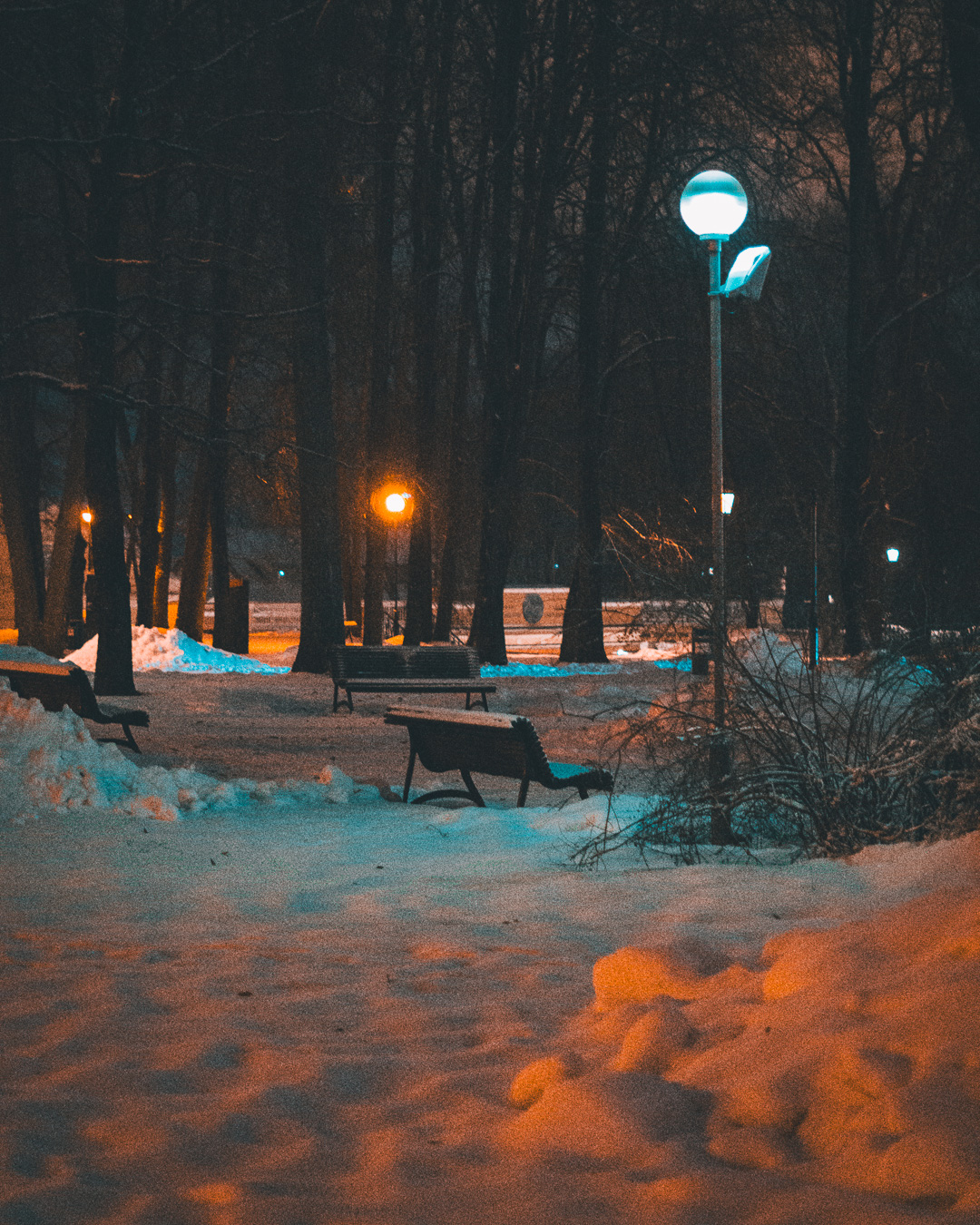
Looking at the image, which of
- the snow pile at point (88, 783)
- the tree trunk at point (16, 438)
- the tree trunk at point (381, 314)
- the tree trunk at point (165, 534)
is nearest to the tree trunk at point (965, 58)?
the snow pile at point (88, 783)

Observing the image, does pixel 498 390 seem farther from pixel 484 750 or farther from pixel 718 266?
pixel 484 750

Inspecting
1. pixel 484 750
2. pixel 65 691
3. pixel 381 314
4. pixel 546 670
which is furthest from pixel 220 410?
pixel 484 750

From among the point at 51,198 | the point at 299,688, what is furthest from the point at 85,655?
the point at 51,198

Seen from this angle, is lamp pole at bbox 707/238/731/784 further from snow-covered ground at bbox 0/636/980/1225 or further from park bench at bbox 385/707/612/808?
park bench at bbox 385/707/612/808

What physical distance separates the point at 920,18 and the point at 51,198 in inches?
594

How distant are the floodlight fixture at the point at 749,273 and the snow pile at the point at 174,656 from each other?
570 inches

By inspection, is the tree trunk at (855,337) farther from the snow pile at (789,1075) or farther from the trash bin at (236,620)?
the snow pile at (789,1075)

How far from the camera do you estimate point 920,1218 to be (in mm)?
2406

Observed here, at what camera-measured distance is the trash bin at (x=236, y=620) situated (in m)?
27.5

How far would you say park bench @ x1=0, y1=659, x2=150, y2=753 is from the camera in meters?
10.6

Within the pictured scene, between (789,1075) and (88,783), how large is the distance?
20.1 feet

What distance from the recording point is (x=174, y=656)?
72.7ft

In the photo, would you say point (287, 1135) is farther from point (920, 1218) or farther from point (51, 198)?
point (51, 198)

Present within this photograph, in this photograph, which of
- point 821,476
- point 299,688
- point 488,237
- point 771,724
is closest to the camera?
point 771,724
